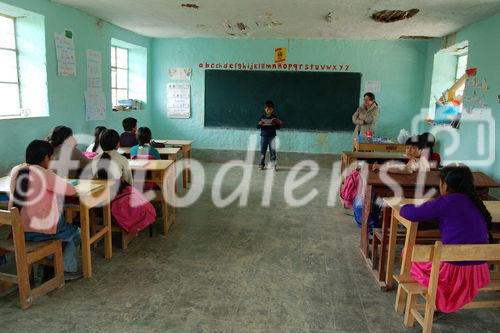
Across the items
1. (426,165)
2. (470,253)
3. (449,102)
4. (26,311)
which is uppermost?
(449,102)

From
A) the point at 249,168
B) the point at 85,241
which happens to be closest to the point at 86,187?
the point at 85,241

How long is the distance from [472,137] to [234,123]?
4356 millimetres

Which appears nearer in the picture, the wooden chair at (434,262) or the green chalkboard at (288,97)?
the wooden chair at (434,262)

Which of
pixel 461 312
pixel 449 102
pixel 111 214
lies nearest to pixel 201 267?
pixel 111 214

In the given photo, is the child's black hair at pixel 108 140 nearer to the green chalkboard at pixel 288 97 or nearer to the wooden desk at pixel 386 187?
the wooden desk at pixel 386 187

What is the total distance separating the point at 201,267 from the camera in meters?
3.24

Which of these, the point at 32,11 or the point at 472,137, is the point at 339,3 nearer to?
the point at 472,137

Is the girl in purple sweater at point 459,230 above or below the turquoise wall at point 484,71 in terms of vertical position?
below

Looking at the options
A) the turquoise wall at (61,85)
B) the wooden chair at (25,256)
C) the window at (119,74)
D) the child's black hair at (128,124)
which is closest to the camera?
the wooden chair at (25,256)

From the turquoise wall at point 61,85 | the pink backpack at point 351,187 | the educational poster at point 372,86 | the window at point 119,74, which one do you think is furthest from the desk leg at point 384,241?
the window at point 119,74

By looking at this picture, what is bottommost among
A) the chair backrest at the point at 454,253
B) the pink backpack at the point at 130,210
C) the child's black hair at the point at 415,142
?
the pink backpack at the point at 130,210

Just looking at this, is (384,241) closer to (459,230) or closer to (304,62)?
(459,230)

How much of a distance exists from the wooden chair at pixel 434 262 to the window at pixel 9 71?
14.5 feet

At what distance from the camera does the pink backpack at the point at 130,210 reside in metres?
3.41
